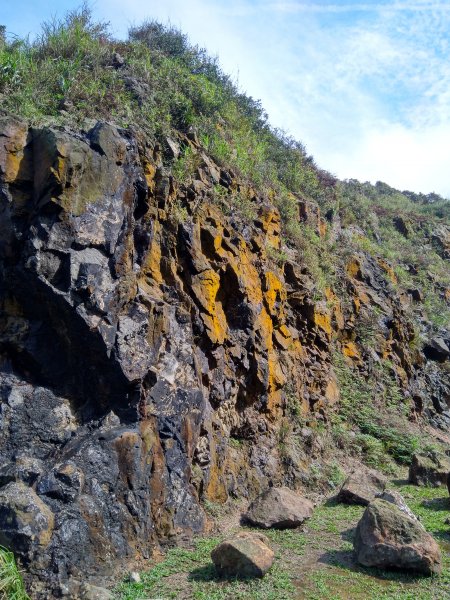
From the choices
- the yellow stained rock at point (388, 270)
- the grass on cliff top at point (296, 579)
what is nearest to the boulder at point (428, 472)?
the grass on cliff top at point (296, 579)

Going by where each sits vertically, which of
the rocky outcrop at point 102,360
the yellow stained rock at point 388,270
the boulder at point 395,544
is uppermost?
the yellow stained rock at point 388,270

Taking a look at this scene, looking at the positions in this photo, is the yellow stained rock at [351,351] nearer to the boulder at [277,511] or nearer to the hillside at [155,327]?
the hillside at [155,327]

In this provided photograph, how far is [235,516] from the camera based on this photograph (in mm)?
7539

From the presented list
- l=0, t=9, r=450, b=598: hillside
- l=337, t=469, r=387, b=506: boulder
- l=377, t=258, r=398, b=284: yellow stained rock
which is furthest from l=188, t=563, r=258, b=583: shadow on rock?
l=377, t=258, r=398, b=284: yellow stained rock

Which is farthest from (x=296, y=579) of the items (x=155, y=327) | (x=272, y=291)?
(x=272, y=291)

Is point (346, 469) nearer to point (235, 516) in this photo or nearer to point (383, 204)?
point (235, 516)

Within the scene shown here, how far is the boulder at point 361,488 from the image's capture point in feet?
29.1

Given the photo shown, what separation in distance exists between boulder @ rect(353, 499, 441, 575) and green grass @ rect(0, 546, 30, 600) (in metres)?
3.73

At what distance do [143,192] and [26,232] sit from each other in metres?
2.00

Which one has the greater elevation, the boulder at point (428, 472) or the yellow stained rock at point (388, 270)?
the yellow stained rock at point (388, 270)

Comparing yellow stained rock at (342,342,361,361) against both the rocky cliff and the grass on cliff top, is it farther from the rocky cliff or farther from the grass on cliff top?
the grass on cliff top

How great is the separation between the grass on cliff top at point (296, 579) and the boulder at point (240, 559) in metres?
0.10

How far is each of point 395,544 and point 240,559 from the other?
1.83 m

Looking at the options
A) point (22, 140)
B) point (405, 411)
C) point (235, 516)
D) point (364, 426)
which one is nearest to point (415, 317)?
point (405, 411)
